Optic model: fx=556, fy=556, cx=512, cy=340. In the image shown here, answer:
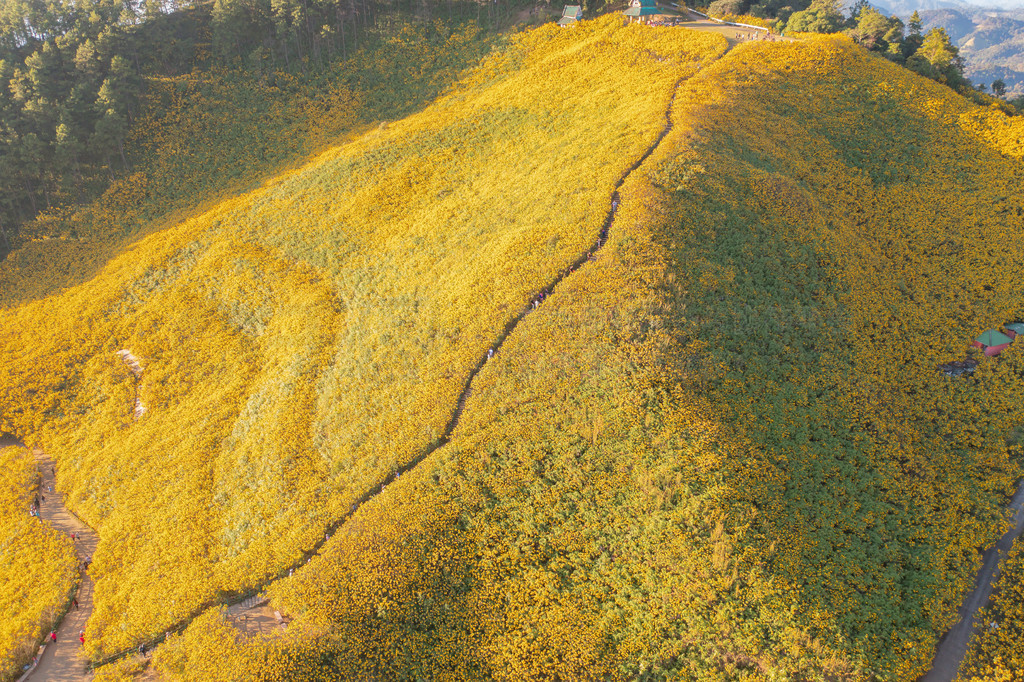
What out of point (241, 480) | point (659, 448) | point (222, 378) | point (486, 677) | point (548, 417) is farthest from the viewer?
point (222, 378)

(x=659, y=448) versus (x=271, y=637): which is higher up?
(x=659, y=448)

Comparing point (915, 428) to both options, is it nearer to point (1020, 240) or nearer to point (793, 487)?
point (793, 487)

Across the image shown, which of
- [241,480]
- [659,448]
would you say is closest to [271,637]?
[241,480]

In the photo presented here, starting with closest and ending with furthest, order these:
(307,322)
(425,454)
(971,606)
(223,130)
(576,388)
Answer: (971,606), (576,388), (425,454), (307,322), (223,130)

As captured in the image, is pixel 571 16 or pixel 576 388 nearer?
pixel 576 388

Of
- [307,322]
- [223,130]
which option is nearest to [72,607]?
[307,322]

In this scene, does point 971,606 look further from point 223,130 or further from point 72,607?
point 223,130

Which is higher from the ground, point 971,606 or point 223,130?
point 223,130

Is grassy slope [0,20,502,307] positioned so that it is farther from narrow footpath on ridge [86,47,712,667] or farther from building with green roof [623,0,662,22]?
→ narrow footpath on ridge [86,47,712,667]

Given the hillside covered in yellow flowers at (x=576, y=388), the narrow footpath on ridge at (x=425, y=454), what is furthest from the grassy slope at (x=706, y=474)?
the narrow footpath on ridge at (x=425, y=454)
